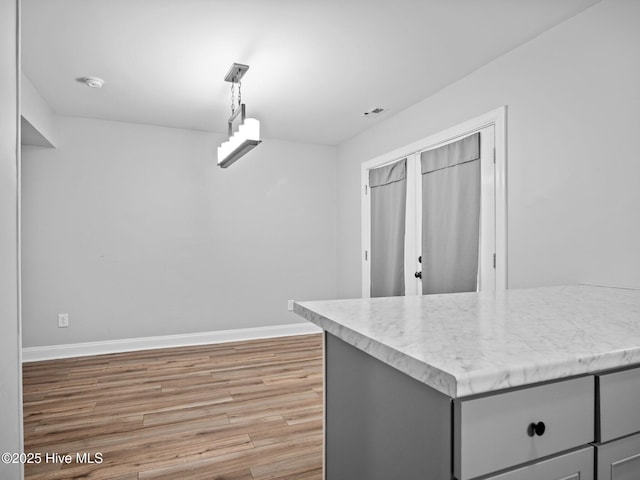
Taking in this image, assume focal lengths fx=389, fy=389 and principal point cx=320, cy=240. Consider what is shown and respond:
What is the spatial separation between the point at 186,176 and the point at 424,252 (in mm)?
2819

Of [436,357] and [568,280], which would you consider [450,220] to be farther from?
[436,357]

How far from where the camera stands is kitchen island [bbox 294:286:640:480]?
0.73 meters

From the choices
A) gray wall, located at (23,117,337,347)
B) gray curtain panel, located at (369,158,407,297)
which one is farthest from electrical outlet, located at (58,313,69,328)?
gray curtain panel, located at (369,158,407,297)

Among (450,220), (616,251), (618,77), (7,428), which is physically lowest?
(7,428)

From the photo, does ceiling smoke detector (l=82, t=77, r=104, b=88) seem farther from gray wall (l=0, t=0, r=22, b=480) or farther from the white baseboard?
the white baseboard

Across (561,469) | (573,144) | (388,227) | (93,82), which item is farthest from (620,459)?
(93,82)

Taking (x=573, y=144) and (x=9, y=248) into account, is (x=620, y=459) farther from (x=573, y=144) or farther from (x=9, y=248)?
(x=573, y=144)

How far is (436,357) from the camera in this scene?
757 millimetres

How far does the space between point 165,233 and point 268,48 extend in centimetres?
257

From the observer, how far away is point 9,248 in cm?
135

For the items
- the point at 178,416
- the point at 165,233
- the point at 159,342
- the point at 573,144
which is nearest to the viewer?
the point at 573,144

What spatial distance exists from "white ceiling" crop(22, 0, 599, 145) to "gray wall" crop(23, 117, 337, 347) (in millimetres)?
645

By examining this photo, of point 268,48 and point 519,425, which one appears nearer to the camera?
point 519,425

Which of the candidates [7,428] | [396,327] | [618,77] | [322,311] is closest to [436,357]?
[396,327]
